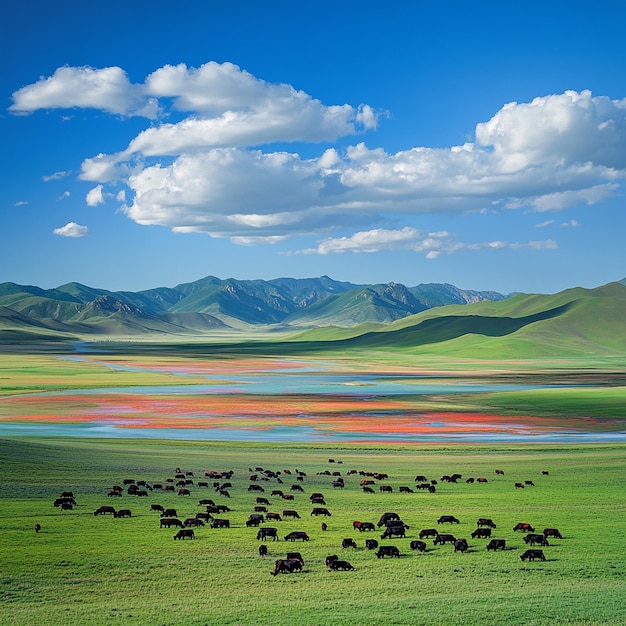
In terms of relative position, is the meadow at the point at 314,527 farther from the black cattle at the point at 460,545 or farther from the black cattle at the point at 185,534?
the black cattle at the point at 460,545

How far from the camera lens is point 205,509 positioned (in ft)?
115

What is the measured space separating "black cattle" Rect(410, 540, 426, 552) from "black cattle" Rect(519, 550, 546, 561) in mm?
3397

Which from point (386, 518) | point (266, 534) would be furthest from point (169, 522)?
point (386, 518)

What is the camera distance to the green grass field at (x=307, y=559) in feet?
67.5

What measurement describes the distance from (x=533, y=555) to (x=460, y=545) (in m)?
2.57

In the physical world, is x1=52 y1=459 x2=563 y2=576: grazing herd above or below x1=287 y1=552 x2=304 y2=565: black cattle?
below

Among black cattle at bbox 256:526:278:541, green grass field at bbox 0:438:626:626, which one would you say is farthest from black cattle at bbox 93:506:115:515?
black cattle at bbox 256:526:278:541

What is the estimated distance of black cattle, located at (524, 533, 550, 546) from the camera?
2780cm

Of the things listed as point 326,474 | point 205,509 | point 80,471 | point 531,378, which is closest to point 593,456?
point 326,474

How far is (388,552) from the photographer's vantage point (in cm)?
2662

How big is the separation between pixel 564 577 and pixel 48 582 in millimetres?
15834

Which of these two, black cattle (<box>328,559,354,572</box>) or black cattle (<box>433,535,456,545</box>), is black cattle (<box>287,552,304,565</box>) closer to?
black cattle (<box>328,559,354,572</box>)

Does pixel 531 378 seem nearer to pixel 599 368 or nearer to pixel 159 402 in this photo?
pixel 599 368

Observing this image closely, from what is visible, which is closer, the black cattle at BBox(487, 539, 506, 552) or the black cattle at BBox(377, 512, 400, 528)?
the black cattle at BBox(487, 539, 506, 552)
